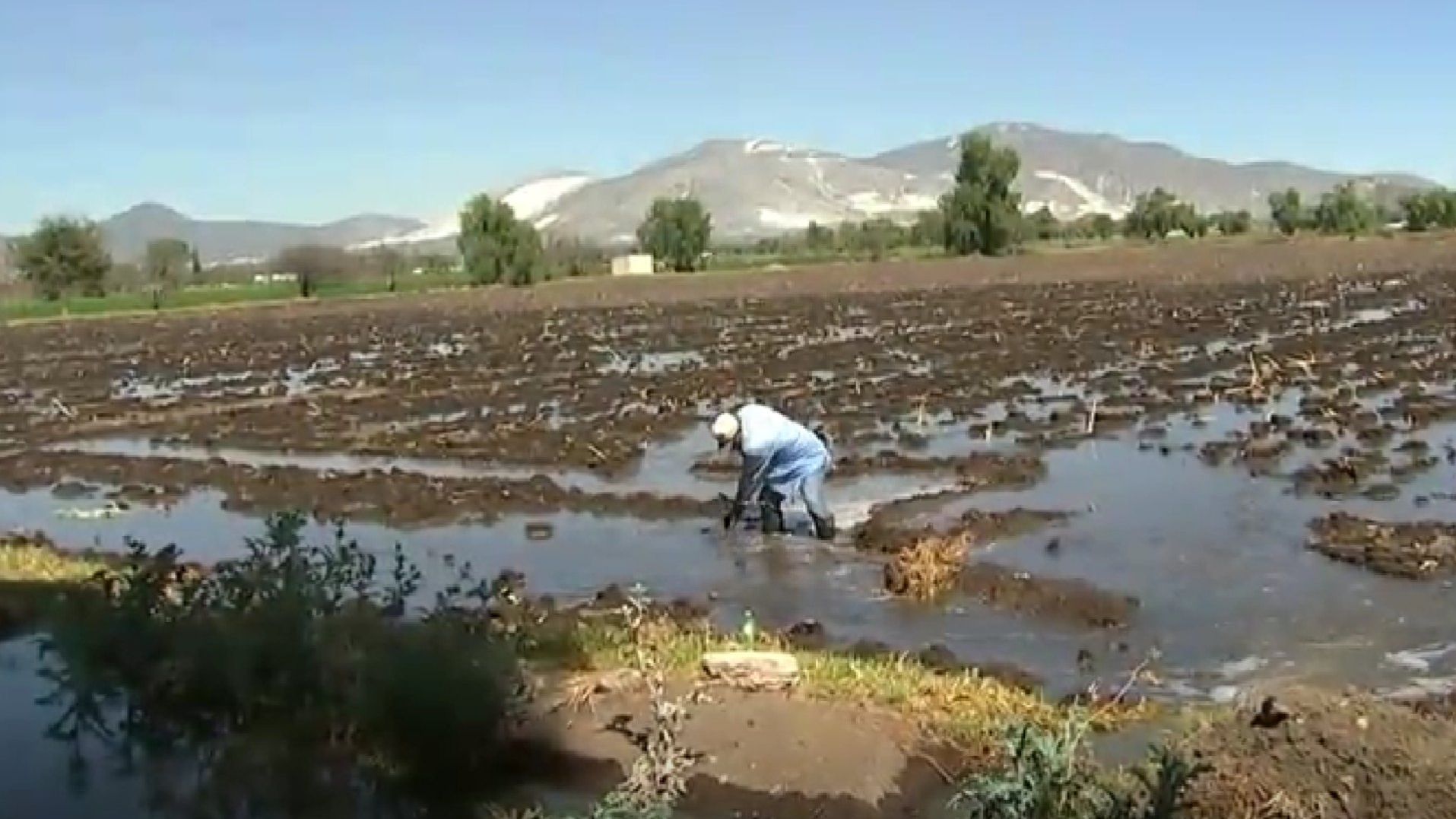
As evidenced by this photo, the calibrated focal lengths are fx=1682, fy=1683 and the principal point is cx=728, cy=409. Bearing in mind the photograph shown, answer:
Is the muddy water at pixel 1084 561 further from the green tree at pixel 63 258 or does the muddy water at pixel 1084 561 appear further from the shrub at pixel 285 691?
the green tree at pixel 63 258

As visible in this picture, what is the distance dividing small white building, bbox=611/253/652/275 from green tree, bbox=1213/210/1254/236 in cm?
3183

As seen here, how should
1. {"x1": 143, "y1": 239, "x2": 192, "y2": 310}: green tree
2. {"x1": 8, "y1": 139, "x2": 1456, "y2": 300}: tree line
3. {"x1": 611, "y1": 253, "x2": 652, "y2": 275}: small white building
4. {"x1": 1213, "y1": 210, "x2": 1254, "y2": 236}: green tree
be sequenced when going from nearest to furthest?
{"x1": 8, "y1": 139, "x2": 1456, "y2": 300}: tree line < {"x1": 611, "y1": 253, "x2": 652, "y2": 275}: small white building < {"x1": 143, "y1": 239, "x2": 192, "y2": 310}: green tree < {"x1": 1213, "y1": 210, "x2": 1254, "y2": 236}: green tree

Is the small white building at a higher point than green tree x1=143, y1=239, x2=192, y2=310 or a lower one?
lower

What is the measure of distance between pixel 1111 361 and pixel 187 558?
1766cm

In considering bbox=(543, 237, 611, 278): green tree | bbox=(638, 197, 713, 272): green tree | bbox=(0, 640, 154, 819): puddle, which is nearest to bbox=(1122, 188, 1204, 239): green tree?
bbox=(638, 197, 713, 272): green tree

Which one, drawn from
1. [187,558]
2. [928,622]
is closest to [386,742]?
[928,622]

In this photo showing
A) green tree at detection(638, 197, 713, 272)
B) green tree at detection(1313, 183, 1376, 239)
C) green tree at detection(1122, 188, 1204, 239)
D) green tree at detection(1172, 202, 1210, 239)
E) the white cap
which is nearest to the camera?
the white cap

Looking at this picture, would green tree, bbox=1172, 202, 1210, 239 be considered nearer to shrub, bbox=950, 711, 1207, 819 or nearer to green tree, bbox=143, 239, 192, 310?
green tree, bbox=143, 239, 192, 310

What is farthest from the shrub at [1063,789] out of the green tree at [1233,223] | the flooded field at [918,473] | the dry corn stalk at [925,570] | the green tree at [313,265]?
the green tree at [1233,223]

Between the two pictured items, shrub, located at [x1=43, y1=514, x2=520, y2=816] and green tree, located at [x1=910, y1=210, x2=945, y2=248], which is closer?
shrub, located at [x1=43, y1=514, x2=520, y2=816]

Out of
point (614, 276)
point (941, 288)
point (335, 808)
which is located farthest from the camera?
point (614, 276)

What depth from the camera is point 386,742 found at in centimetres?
736

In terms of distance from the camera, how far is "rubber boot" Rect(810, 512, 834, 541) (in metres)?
13.2

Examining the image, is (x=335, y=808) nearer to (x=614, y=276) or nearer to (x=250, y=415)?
(x=250, y=415)
